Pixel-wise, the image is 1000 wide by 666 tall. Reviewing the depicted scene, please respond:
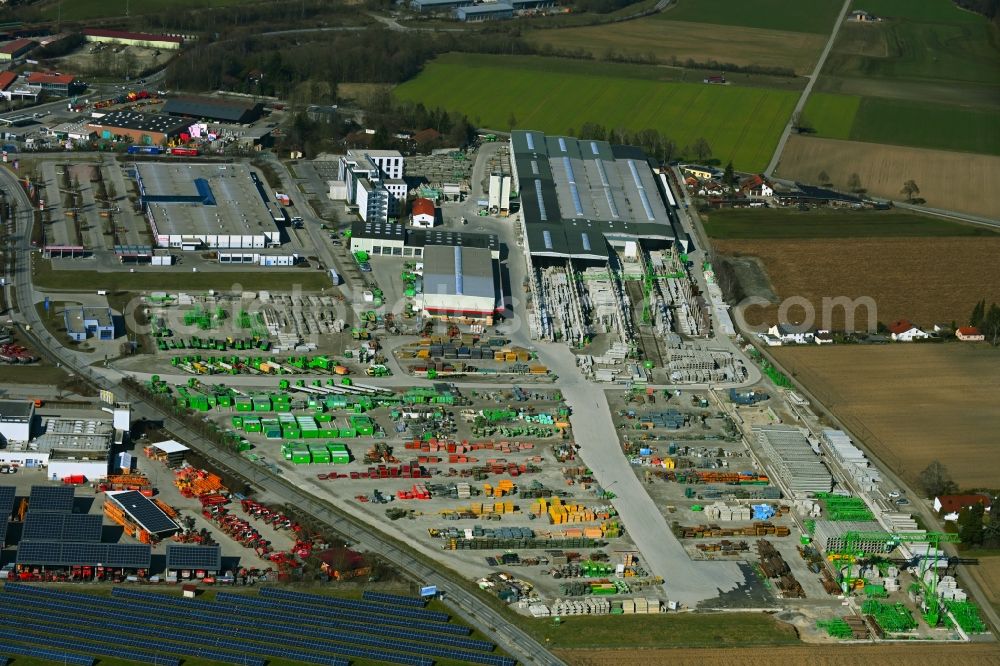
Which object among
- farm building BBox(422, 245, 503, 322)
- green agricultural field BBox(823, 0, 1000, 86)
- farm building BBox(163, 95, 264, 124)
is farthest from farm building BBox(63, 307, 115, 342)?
green agricultural field BBox(823, 0, 1000, 86)

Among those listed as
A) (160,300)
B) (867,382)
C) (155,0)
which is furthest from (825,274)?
(155,0)

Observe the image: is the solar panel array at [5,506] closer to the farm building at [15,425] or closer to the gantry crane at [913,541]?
the farm building at [15,425]

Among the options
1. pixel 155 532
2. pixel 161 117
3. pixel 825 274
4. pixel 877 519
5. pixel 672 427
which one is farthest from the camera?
pixel 161 117

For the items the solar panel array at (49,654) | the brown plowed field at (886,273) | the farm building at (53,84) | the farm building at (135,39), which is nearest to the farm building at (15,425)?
the solar panel array at (49,654)

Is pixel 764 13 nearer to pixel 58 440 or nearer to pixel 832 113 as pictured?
pixel 832 113

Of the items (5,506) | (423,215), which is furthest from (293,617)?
(423,215)

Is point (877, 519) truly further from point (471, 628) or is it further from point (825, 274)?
point (825, 274)

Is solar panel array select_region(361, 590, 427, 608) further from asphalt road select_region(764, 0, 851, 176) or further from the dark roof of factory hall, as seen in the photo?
asphalt road select_region(764, 0, 851, 176)
